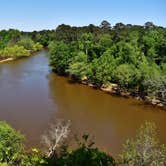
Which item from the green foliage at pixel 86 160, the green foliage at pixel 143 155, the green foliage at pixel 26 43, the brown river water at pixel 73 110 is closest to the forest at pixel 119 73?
the green foliage at pixel 143 155

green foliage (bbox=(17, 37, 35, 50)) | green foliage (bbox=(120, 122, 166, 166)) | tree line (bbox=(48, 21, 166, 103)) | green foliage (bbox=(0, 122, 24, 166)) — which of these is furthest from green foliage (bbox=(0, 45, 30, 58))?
green foliage (bbox=(120, 122, 166, 166))

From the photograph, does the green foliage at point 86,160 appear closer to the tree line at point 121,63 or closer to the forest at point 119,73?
the forest at point 119,73

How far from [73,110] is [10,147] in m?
20.3

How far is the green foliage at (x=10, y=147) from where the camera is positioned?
631 inches

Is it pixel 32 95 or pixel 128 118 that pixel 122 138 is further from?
pixel 32 95

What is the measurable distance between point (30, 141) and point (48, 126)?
3876mm

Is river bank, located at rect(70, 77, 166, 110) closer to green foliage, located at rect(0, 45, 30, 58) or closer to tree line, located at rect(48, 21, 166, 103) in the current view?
tree line, located at rect(48, 21, 166, 103)

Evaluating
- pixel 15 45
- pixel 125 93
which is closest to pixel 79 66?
pixel 125 93

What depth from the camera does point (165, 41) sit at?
5275cm

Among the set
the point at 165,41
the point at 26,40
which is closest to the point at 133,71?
the point at 165,41

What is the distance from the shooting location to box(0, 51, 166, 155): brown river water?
30.1 meters

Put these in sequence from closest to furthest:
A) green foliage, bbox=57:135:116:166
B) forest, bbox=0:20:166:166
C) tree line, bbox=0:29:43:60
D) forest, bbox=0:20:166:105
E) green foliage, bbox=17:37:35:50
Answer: green foliage, bbox=57:135:116:166, forest, bbox=0:20:166:166, forest, bbox=0:20:166:105, tree line, bbox=0:29:43:60, green foliage, bbox=17:37:35:50

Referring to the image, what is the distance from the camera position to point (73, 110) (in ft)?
124

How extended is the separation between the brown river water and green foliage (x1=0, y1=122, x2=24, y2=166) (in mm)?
7266
